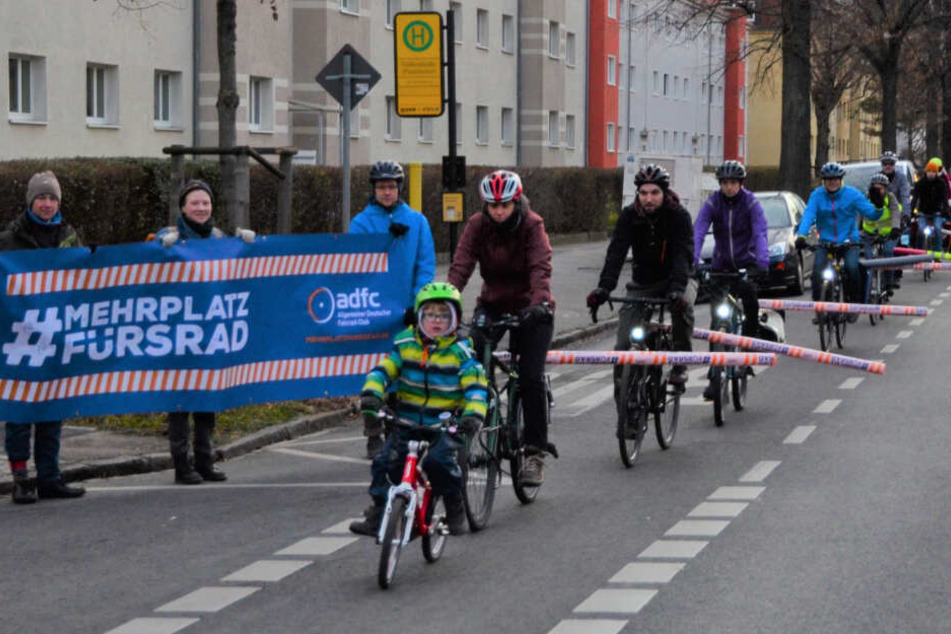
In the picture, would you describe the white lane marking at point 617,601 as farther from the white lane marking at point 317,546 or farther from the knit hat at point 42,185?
the knit hat at point 42,185

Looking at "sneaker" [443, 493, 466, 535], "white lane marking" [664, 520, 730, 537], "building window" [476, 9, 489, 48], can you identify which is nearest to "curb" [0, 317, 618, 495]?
"sneaker" [443, 493, 466, 535]

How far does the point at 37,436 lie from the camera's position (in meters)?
10.4

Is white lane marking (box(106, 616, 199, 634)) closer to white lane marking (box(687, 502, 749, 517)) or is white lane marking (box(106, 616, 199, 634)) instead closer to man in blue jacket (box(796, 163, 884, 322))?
white lane marking (box(687, 502, 749, 517))

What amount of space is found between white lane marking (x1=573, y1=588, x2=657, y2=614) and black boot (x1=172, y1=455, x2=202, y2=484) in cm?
405

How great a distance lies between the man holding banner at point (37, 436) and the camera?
1020 cm

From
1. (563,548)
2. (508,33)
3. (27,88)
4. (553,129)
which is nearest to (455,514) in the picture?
(563,548)

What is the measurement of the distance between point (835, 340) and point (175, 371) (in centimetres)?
932

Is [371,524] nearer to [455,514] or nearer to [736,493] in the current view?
[455,514]

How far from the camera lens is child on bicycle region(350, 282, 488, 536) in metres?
7.85

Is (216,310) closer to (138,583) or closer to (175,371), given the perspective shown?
(175,371)

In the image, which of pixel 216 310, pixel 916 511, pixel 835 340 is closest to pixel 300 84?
pixel 835 340

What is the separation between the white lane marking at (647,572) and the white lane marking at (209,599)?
5.03ft

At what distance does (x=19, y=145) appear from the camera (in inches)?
1198

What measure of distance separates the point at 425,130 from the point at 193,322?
38814 mm
